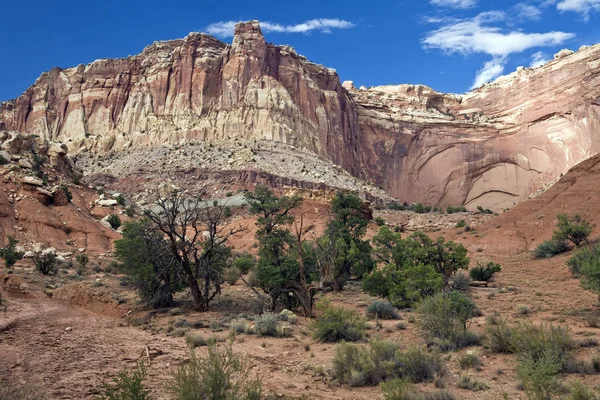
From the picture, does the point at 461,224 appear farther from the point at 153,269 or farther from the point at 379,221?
the point at 153,269

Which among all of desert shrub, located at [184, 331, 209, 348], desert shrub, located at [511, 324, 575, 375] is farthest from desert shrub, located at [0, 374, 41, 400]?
desert shrub, located at [511, 324, 575, 375]

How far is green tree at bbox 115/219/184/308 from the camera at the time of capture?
55.6 ft

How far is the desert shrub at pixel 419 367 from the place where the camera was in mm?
8305

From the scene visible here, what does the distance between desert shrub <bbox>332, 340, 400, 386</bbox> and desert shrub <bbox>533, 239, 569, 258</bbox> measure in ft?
76.2

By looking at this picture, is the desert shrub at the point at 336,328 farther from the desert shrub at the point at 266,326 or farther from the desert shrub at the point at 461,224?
the desert shrub at the point at 461,224

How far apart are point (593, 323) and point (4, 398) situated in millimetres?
12185

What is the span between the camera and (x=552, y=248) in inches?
Result: 1129

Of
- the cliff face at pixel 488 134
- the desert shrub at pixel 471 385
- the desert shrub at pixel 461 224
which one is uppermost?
the cliff face at pixel 488 134

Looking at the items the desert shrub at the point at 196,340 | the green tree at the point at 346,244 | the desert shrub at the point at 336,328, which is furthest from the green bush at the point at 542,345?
the green tree at the point at 346,244

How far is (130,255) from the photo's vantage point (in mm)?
18344

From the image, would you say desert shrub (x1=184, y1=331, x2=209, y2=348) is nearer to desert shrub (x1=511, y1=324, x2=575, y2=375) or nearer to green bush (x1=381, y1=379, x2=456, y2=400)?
green bush (x1=381, y1=379, x2=456, y2=400)

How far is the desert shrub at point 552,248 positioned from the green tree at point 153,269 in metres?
21.6

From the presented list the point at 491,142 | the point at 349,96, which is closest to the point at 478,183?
the point at 491,142

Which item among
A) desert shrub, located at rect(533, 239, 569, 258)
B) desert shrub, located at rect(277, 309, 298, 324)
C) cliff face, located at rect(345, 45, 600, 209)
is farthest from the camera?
cliff face, located at rect(345, 45, 600, 209)
